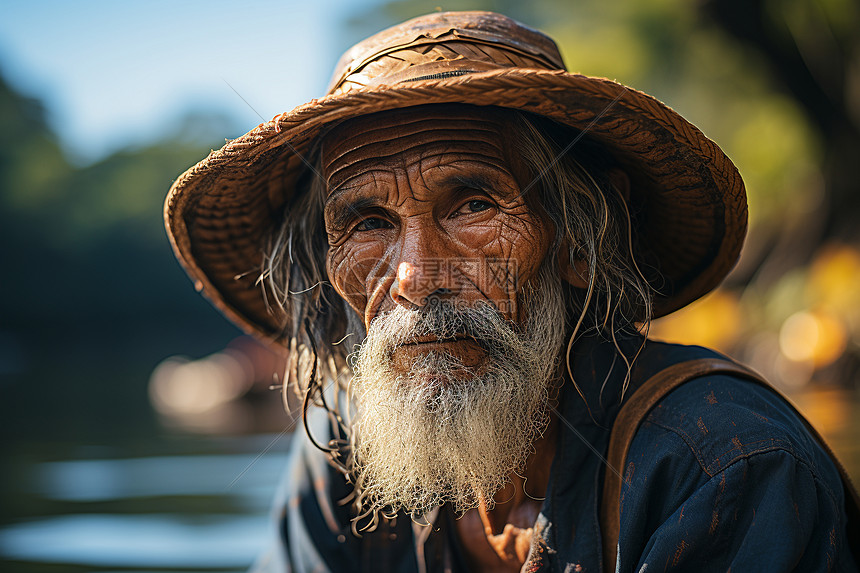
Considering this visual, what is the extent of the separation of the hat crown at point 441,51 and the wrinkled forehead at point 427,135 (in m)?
0.08

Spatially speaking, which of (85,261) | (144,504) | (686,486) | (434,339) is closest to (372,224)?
(434,339)

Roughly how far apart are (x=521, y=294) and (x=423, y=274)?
0.25 metres

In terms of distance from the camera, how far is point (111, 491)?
381 cm

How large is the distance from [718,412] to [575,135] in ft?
2.30

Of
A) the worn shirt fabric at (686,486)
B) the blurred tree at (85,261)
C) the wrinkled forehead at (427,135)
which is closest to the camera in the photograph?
the worn shirt fabric at (686,486)

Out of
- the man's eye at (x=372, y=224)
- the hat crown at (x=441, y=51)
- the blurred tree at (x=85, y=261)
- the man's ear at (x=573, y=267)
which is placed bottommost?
the man's ear at (x=573, y=267)

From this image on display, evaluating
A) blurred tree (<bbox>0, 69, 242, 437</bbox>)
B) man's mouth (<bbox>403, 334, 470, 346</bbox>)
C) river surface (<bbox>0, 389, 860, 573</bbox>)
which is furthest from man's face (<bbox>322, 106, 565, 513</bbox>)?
blurred tree (<bbox>0, 69, 242, 437</bbox>)

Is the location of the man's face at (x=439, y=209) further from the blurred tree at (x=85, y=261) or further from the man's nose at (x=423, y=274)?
the blurred tree at (x=85, y=261)

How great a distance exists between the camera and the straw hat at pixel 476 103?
1.48m

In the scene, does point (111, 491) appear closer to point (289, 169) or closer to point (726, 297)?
point (289, 169)

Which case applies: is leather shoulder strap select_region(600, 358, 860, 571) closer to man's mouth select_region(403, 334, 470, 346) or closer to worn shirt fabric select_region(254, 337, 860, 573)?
worn shirt fabric select_region(254, 337, 860, 573)

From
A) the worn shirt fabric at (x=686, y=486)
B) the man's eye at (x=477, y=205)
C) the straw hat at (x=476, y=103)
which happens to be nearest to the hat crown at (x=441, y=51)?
the straw hat at (x=476, y=103)

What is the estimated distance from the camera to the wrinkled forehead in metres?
1.64

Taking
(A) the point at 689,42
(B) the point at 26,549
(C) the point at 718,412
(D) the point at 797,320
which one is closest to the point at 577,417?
(C) the point at 718,412
